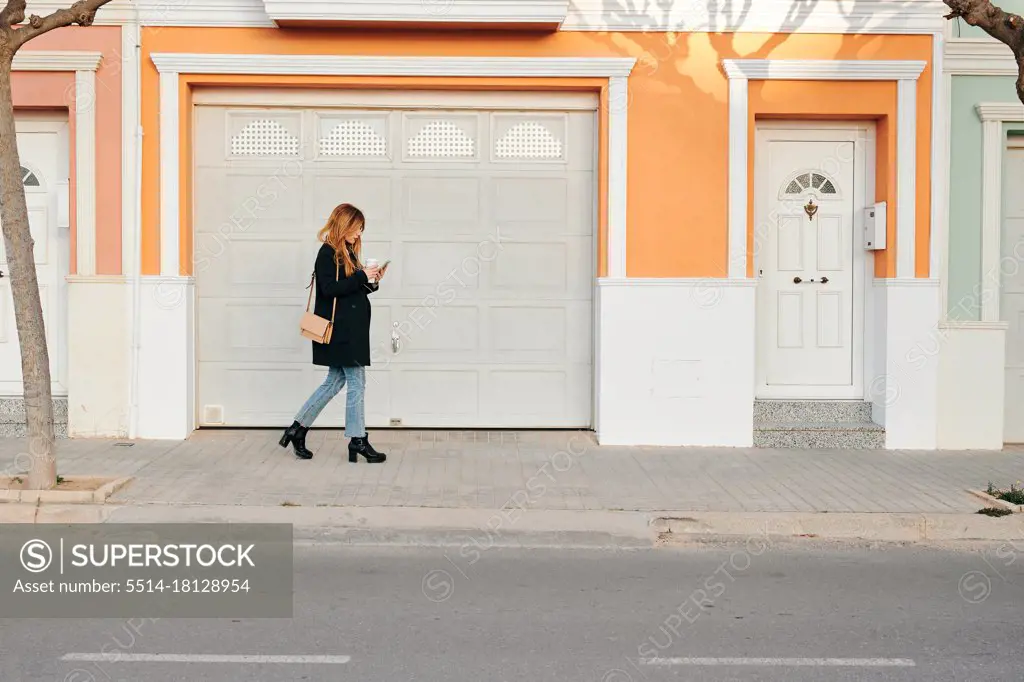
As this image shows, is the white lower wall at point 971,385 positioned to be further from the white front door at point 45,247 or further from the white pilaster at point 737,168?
the white front door at point 45,247

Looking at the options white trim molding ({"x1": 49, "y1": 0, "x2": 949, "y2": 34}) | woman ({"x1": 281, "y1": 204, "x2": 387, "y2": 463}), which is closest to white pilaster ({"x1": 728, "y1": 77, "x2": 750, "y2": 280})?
white trim molding ({"x1": 49, "y1": 0, "x2": 949, "y2": 34})

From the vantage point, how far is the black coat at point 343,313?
854cm

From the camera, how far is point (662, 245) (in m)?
9.83

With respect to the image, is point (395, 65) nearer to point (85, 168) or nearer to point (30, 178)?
point (85, 168)

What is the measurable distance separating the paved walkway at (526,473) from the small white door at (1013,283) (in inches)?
22.0

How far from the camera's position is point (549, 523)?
23.7 ft

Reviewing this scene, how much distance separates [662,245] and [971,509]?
347 cm

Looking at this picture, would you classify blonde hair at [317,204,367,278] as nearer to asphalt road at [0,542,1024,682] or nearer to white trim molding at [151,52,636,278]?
white trim molding at [151,52,636,278]

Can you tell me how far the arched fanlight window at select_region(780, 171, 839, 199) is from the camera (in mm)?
10227

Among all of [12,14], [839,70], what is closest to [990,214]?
[839,70]

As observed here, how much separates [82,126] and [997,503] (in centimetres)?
779

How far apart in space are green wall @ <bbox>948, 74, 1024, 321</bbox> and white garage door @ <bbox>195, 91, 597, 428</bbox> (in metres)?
3.22

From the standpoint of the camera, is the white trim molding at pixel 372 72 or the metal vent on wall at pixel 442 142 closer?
the white trim molding at pixel 372 72

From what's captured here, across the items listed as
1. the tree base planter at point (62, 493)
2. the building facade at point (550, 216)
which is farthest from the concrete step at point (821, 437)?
the tree base planter at point (62, 493)
